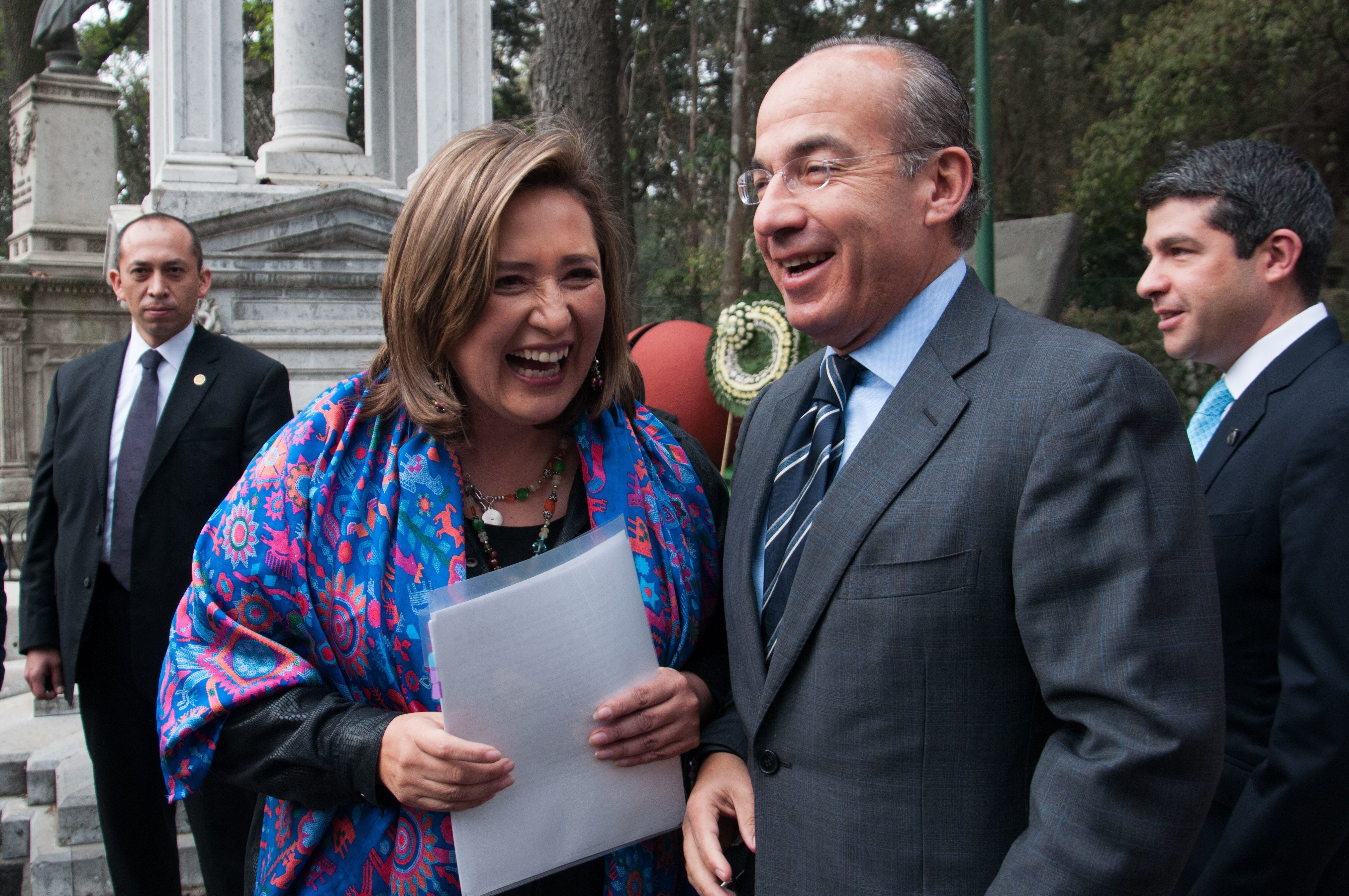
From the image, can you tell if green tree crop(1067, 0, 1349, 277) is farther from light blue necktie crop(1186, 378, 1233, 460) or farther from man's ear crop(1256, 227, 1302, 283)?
man's ear crop(1256, 227, 1302, 283)

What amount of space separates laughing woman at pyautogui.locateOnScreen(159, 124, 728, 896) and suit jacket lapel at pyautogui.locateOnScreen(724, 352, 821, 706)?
18 cm

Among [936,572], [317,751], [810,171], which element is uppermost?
[810,171]

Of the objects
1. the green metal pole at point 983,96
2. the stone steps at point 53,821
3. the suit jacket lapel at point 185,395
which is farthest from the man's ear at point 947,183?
the green metal pole at point 983,96

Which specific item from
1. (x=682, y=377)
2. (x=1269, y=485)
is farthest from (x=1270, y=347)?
(x=682, y=377)

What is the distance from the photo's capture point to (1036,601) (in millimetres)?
1378

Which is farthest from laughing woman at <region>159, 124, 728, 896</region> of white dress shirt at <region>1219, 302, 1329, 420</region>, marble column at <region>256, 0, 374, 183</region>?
marble column at <region>256, 0, 374, 183</region>

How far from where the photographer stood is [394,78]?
31.4 ft

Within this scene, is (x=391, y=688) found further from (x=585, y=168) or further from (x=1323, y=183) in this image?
(x=1323, y=183)

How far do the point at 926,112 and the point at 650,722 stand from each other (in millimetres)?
1080

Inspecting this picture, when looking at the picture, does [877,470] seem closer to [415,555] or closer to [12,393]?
[415,555]

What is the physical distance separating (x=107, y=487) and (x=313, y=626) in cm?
252

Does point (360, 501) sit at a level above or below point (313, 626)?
above

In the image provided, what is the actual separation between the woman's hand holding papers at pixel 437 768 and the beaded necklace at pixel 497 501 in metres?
0.38

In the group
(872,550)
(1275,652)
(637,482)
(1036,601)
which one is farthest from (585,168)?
(1275,652)
